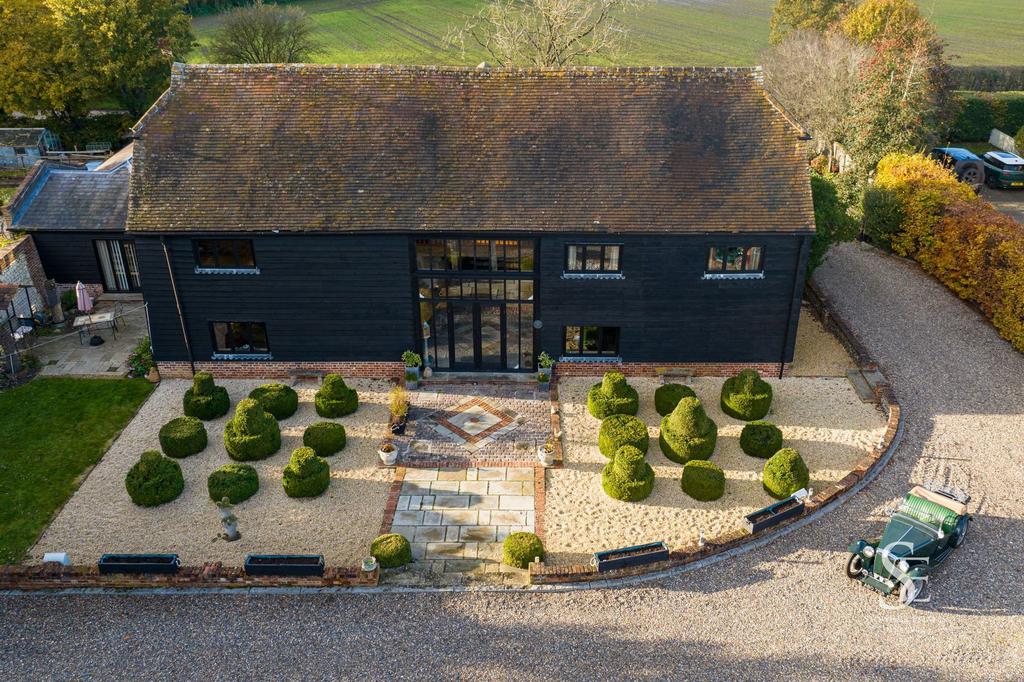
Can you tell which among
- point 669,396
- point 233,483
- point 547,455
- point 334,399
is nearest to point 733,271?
point 669,396

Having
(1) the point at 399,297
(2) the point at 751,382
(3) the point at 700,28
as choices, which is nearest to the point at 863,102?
(2) the point at 751,382

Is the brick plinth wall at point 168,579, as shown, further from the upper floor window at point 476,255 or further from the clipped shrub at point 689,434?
the upper floor window at point 476,255

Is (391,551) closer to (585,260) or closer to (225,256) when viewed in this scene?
(585,260)

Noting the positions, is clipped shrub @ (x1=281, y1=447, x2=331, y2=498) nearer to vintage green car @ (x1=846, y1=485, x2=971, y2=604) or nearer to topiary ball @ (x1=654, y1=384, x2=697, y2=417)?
topiary ball @ (x1=654, y1=384, x2=697, y2=417)

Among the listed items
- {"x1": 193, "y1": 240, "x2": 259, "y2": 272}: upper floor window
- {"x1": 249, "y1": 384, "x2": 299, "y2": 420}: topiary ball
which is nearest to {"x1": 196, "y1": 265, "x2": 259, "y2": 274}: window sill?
{"x1": 193, "y1": 240, "x2": 259, "y2": 272}: upper floor window

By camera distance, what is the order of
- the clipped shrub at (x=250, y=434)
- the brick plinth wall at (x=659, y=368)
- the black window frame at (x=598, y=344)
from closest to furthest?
1. the clipped shrub at (x=250, y=434)
2. the black window frame at (x=598, y=344)
3. the brick plinth wall at (x=659, y=368)

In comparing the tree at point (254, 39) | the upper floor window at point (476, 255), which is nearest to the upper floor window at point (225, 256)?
the upper floor window at point (476, 255)

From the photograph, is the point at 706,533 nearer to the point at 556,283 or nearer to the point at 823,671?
the point at 823,671
